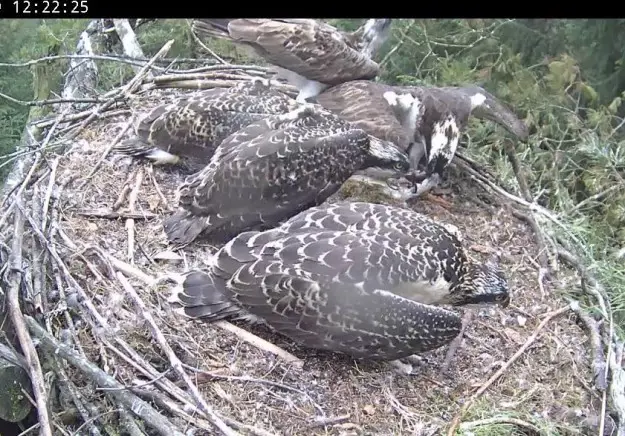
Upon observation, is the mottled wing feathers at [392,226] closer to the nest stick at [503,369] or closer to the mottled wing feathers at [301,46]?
the nest stick at [503,369]

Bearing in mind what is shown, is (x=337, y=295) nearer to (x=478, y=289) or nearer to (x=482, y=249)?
(x=478, y=289)

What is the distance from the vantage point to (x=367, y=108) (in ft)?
17.6

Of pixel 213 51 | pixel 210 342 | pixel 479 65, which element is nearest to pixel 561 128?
pixel 479 65

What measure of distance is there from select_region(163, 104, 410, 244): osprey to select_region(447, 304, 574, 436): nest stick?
1.48 meters

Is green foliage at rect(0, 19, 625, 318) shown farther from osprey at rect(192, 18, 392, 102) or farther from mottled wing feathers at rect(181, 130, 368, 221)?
mottled wing feathers at rect(181, 130, 368, 221)

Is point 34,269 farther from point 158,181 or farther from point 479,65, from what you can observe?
point 479,65

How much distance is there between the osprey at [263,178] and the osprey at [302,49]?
94 cm

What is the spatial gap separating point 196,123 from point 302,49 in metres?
1.08

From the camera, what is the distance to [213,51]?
269 inches

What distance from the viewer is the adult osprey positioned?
520cm

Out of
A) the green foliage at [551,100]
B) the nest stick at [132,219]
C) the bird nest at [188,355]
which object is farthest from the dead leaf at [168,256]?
the green foliage at [551,100]

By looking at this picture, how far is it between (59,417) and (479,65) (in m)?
4.56

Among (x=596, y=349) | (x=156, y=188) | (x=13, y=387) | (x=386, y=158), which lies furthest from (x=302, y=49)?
(x=13, y=387)
